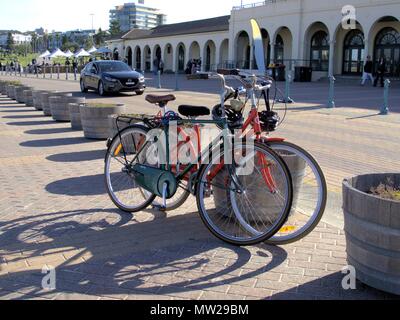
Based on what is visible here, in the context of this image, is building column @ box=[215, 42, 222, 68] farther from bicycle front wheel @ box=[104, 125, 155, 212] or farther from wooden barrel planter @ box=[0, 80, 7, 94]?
bicycle front wheel @ box=[104, 125, 155, 212]

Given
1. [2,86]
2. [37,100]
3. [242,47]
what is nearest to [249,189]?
[37,100]

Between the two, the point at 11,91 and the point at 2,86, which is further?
the point at 2,86

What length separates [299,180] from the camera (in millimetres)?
4562

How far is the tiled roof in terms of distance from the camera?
51.4 meters

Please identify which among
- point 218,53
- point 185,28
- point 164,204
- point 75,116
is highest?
point 185,28

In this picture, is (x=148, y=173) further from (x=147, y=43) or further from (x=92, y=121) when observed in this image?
(x=147, y=43)

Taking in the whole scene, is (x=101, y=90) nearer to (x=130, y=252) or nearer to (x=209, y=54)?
(x=130, y=252)

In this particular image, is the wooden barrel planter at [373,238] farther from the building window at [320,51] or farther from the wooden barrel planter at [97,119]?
the building window at [320,51]

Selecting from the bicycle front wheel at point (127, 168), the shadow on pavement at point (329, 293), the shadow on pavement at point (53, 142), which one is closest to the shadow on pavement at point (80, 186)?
the bicycle front wheel at point (127, 168)

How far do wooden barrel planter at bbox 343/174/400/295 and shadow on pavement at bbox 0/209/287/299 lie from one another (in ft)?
2.42

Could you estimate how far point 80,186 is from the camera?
249 inches

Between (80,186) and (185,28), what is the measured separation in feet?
178

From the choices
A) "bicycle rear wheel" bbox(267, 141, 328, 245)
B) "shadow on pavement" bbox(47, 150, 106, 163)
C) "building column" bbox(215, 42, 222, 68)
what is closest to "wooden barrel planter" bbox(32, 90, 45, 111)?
"shadow on pavement" bbox(47, 150, 106, 163)

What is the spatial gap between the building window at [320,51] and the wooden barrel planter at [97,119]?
30.9 meters
